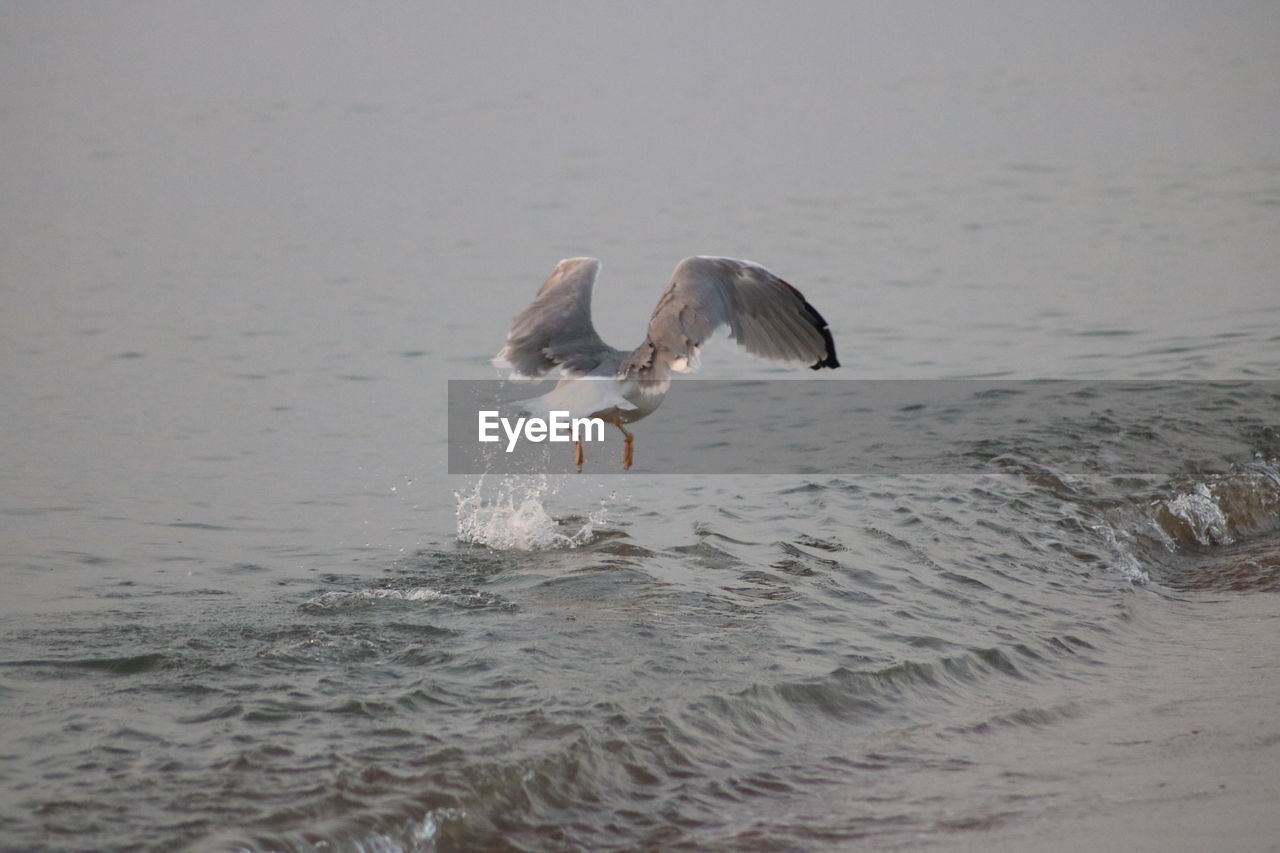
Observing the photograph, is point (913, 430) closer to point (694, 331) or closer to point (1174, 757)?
point (694, 331)

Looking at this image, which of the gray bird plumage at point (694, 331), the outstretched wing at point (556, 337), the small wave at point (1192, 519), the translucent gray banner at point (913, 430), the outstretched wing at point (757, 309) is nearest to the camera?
the gray bird plumage at point (694, 331)

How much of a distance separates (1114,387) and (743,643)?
5.56 m

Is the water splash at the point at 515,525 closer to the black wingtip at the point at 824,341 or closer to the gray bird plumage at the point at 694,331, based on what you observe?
the gray bird plumage at the point at 694,331

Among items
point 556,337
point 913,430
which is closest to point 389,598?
point 556,337

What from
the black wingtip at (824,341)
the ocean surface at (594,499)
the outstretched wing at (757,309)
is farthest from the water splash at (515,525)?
the black wingtip at (824,341)

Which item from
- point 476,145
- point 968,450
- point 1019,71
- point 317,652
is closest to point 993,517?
point 968,450

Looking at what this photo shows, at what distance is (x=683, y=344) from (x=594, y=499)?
6.10 feet

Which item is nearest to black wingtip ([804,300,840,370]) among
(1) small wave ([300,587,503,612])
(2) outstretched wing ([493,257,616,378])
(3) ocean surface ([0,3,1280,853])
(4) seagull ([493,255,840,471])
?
(4) seagull ([493,255,840,471])

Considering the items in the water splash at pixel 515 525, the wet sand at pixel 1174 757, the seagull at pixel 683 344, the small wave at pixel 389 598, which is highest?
the seagull at pixel 683 344

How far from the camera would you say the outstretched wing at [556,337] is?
7.85 m

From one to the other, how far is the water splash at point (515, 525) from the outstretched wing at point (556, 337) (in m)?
0.77

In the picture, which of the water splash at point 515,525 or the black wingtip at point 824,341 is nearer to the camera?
the black wingtip at point 824,341

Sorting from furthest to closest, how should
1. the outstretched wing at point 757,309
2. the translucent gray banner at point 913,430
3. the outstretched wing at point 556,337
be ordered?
1. the translucent gray banner at point 913,430
2. the outstretched wing at point 556,337
3. the outstretched wing at point 757,309

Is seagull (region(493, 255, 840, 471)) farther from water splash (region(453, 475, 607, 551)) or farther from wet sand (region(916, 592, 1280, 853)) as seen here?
wet sand (region(916, 592, 1280, 853))
